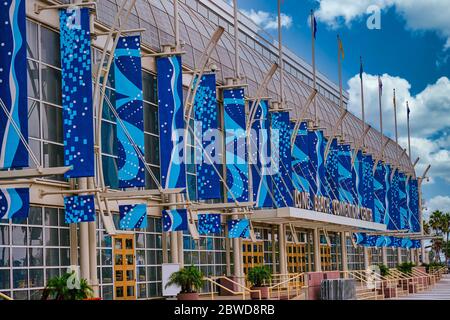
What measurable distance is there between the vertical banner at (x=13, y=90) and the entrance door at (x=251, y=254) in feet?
82.3

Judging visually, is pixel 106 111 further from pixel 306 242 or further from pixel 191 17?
pixel 306 242

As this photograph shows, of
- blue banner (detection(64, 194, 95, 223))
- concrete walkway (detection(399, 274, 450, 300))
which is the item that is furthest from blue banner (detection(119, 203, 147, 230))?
concrete walkway (detection(399, 274, 450, 300))

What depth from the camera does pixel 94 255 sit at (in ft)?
87.5

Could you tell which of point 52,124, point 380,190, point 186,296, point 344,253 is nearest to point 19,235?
point 52,124

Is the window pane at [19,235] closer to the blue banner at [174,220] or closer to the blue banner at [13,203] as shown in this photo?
the blue banner at [13,203]

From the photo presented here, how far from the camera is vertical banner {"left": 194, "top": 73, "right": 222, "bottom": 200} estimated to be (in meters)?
31.7

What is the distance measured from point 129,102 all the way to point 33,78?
3478mm

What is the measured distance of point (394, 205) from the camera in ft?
220

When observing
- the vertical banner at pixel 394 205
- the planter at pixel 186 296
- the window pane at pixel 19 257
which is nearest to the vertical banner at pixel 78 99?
the window pane at pixel 19 257

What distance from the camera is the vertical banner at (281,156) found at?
133 ft

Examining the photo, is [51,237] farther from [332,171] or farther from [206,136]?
[332,171]

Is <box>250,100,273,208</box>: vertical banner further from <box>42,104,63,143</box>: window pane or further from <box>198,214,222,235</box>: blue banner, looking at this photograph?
<box>42,104,63,143</box>: window pane
